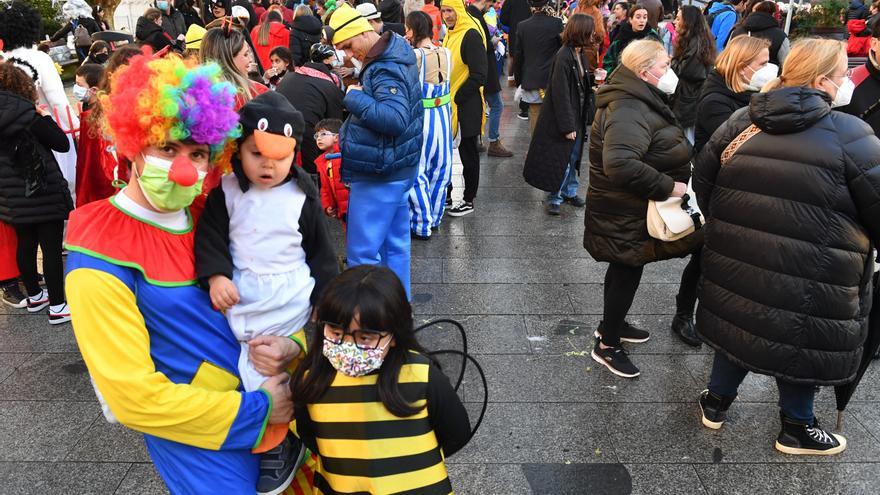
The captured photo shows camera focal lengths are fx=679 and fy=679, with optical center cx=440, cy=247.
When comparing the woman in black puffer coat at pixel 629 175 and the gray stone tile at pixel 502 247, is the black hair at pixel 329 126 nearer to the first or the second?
the gray stone tile at pixel 502 247

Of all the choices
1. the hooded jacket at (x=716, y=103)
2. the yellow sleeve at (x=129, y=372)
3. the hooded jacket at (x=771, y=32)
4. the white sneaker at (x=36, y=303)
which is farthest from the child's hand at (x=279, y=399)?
the hooded jacket at (x=771, y=32)

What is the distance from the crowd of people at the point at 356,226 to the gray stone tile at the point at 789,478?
Result: 0.12m

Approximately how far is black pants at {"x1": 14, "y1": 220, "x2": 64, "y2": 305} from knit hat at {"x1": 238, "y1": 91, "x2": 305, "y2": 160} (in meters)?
3.39

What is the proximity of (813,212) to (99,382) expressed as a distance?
2635 millimetres

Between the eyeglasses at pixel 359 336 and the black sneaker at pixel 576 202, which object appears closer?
the eyeglasses at pixel 359 336

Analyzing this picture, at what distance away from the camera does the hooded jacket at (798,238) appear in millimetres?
2725

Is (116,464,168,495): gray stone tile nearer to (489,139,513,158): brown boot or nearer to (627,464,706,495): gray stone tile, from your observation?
(627,464,706,495): gray stone tile

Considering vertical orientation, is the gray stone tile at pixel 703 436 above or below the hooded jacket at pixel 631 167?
below

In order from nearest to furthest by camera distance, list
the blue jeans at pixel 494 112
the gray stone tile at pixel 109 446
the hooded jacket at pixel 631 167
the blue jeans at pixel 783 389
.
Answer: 1. the blue jeans at pixel 783 389
2. the gray stone tile at pixel 109 446
3. the hooded jacket at pixel 631 167
4. the blue jeans at pixel 494 112

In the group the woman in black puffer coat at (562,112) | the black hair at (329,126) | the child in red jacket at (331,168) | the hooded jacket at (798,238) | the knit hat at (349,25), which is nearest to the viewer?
the hooded jacket at (798,238)

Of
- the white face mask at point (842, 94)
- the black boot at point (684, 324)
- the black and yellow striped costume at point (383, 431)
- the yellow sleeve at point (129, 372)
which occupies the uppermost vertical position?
the white face mask at point (842, 94)

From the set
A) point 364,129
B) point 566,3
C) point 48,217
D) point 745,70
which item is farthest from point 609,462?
point 566,3

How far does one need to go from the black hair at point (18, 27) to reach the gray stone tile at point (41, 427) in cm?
306

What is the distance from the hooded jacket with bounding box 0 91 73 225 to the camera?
4242 mm
